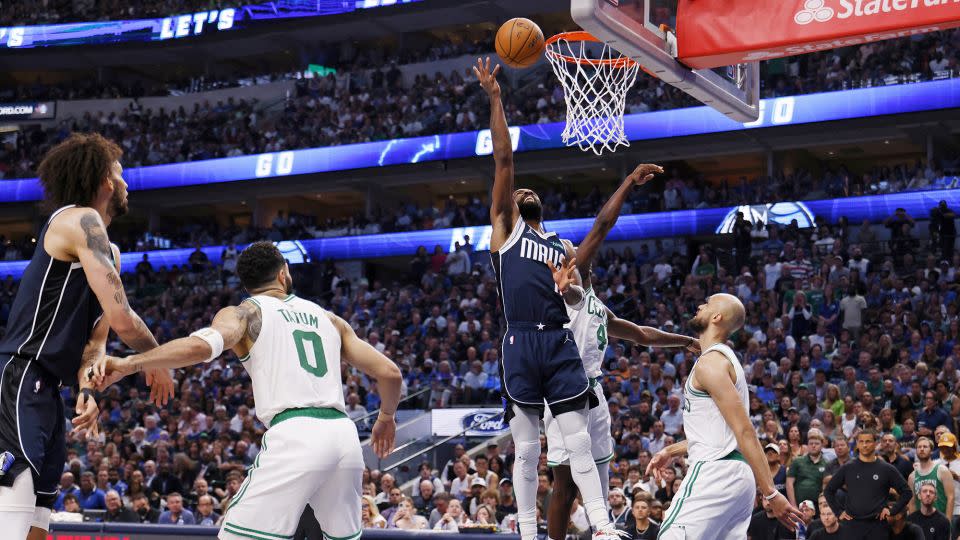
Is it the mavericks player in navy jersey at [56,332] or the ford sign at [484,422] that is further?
the ford sign at [484,422]

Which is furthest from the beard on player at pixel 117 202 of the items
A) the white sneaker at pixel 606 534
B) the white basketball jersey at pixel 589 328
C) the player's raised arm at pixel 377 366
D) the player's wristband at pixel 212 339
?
the white basketball jersey at pixel 589 328

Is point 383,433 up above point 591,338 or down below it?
below

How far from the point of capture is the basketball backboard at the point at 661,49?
7781mm

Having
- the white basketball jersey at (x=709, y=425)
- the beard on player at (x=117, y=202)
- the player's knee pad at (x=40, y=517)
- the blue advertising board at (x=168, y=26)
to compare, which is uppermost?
the blue advertising board at (x=168, y=26)

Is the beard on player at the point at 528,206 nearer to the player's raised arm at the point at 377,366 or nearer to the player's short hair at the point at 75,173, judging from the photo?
the player's raised arm at the point at 377,366

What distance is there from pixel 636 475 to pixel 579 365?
7.20m

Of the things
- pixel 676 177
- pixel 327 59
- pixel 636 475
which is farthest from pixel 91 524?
pixel 327 59

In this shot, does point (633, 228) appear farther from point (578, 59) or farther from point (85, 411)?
point (85, 411)

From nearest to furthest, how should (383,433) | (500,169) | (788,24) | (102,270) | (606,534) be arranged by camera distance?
(102,270)
(383,433)
(606,534)
(500,169)
(788,24)

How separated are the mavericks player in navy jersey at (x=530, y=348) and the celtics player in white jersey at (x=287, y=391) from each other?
181 cm

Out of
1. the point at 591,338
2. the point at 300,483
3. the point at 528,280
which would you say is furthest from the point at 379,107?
the point at 300,483

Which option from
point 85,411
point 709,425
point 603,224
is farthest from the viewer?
point 603,224

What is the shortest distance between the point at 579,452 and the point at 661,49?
3230mm

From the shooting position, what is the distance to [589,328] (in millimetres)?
8258
